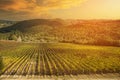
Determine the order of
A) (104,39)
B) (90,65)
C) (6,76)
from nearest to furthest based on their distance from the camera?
(6,76)
(90,65)
(104,39)

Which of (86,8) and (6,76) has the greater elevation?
(86,8)

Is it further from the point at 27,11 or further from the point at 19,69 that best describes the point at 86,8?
the point at 19,69

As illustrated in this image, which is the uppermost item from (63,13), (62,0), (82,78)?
(62,0)

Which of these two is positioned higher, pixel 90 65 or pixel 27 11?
pixel 27 11

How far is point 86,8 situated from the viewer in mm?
33656

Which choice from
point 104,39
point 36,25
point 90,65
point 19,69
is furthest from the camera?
point 36,25

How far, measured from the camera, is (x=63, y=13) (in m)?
33.2

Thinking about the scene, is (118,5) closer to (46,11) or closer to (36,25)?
(46,11)

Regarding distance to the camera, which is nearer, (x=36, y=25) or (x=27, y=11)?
(x=27, y=11)

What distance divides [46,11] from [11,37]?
102 feet

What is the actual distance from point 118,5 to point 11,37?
3723cm

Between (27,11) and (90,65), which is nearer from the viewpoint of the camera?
(90,65)

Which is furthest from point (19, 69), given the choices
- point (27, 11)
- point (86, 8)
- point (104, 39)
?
point (104, 39)

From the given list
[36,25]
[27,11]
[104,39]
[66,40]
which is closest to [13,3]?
[27,11]
